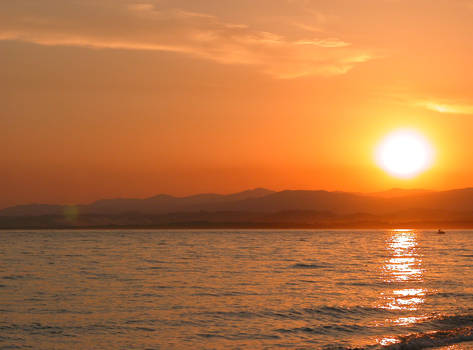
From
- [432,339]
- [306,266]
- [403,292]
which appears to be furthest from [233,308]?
[306,266]

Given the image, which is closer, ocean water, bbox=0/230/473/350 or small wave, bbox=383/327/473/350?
small wave, bbox=383/327/473/350

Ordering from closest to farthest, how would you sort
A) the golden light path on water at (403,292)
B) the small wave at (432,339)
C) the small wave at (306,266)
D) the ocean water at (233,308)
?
the small wave at (432,339) → the ocean water at (233,308) → the golden light path on water at (403,292) → the small wave at (306,266)

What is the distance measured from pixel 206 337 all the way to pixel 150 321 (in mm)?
4758

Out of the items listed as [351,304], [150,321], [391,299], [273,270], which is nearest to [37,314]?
[150,321]

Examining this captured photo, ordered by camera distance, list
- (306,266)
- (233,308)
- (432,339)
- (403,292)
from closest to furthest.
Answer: (432,339) < (233,308) < (403,292) < (306,266)

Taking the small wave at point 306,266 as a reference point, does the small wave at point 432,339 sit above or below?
above

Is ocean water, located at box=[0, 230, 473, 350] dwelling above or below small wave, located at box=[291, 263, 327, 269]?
above

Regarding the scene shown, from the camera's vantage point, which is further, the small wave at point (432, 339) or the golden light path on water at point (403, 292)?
the golden light path on water at point (403, 292)

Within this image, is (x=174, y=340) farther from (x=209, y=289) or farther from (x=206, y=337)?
(x=209, y=289)

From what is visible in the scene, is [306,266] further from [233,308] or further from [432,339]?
[432,339]

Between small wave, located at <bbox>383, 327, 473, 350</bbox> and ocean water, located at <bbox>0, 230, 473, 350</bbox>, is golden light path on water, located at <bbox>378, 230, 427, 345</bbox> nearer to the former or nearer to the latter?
ocean water, located at <bbox>0, 230, 473, 350</bbox>

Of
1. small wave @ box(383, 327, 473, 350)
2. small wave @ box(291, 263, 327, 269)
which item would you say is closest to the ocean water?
small wave @ box(383, 327, 473, 350)

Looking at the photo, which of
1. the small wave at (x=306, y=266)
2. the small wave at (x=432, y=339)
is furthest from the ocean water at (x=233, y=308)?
the small wave at (x=306, y=266)

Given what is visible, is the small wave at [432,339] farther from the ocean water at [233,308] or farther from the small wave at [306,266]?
the small wave at [306,266]
